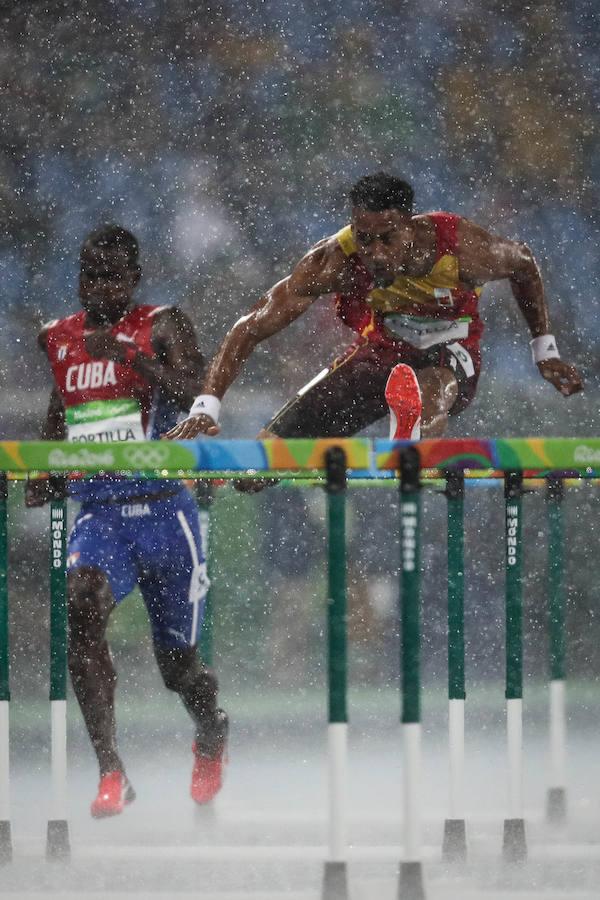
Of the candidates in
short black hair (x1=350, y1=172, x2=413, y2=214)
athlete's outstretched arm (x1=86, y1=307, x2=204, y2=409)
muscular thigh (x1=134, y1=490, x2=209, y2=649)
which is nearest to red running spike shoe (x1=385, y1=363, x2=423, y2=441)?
short black hair (x1=350, y1=172, x2=413, y2=214)

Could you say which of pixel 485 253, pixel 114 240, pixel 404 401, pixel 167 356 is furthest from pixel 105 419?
pixel 485 253

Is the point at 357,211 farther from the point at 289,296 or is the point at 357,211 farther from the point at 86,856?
the point at 86,856

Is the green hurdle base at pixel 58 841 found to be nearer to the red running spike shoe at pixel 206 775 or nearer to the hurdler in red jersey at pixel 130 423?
the hurdler in red jersey at pixel 130 423

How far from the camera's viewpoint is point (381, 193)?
4.21 m

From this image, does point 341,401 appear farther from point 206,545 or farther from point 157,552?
point 157,552

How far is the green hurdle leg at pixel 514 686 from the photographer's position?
3.76 metres

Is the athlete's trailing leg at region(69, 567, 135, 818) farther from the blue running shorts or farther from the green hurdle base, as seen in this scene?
the green hurdle base

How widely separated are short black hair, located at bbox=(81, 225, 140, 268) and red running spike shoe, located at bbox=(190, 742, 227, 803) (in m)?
1.50

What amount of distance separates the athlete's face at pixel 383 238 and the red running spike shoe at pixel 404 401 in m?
0.41

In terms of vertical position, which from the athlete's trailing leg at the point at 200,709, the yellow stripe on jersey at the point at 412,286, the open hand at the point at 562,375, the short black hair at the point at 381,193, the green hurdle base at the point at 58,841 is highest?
the short black hair at the point at 381,193

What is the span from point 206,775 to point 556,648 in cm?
113

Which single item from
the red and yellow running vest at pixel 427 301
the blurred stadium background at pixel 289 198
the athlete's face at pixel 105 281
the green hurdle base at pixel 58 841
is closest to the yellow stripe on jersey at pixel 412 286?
the red and yellow running vest at pixel 427 301

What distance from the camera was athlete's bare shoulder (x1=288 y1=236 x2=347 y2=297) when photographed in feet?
14.6

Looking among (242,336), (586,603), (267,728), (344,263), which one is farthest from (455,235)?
(586,603)
